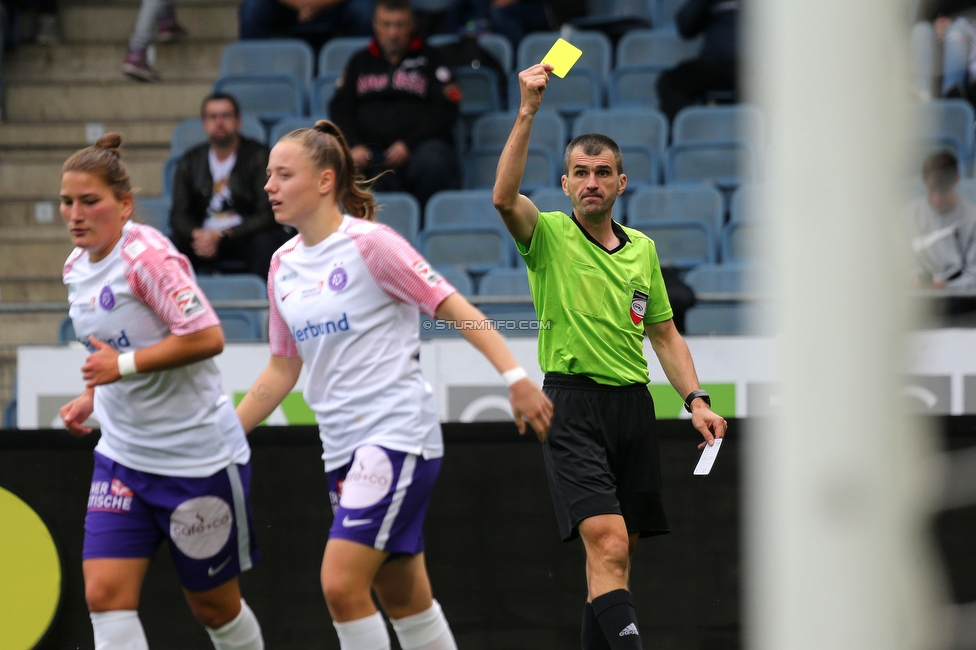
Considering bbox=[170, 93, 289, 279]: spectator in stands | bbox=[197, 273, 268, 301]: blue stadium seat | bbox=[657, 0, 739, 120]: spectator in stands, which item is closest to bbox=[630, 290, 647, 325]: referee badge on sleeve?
bbox=[197, 273, 268, 301]: blue stadium seat

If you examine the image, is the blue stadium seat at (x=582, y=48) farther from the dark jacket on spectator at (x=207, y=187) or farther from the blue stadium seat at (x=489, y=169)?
the dark jacket on spectator at (x=207, y=187)

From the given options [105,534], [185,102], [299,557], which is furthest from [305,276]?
[185,102]

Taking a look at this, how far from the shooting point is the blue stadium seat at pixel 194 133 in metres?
8.95

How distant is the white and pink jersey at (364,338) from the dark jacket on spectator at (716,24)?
5.81m

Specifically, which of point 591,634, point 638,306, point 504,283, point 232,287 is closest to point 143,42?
point 232,287

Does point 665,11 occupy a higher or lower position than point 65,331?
higher

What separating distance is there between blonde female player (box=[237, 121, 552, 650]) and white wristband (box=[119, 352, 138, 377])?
0.52 m

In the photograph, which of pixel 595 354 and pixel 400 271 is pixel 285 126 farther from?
pixel 400 271

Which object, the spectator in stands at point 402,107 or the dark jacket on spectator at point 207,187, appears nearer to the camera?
the dark jacket on spectator at point 207,187

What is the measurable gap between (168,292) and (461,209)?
173 inches

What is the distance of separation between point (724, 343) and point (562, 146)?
3.31 meters

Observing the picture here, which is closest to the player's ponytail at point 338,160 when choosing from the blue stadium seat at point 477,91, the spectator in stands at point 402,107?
the spectator in stands at point 402,107

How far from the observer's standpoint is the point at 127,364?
3834mm

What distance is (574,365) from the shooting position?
4559 millimetres
